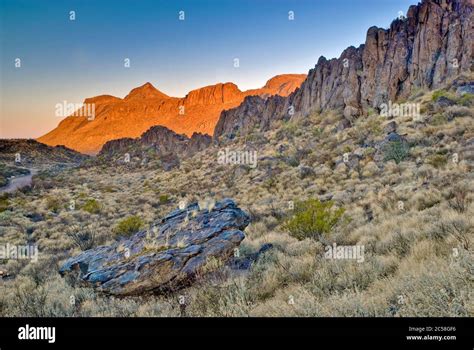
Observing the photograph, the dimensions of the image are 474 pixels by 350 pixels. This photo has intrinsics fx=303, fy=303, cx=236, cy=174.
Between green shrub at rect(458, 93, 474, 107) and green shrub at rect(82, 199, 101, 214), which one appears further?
green shrub at rect(458, 93, 474, 107)

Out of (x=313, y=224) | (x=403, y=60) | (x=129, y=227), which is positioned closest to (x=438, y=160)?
(x=313, y=224)

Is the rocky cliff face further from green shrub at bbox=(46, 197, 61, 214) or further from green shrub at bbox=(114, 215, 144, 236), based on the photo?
green shrub at bbox=(46, 197, 61, 214)

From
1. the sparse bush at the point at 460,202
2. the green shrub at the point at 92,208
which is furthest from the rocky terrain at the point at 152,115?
the sparse bush at the point at 460,202

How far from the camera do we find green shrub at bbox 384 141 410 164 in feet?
51.0

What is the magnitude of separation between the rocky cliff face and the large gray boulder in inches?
1026

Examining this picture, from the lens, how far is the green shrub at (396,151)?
1555 cm

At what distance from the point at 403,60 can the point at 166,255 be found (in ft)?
104

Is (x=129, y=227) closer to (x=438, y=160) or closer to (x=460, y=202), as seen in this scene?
(x=460, y=202)

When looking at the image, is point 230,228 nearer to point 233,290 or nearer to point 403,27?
point 233,290

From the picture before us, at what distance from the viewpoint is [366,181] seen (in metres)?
13.7

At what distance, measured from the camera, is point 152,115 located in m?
163

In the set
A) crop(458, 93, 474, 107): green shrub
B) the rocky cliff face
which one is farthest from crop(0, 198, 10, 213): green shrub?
crop(458, 93, 474, 107): green shrub

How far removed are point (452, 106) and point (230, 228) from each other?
775 inches
